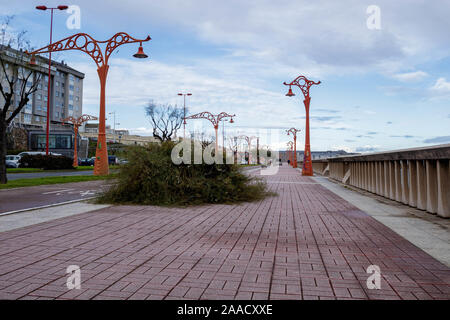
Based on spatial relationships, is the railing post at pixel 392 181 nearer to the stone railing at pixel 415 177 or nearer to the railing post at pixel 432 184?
the stone railing at pixel 415 177

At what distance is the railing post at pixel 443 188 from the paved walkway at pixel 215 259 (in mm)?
1437

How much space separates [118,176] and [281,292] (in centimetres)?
699

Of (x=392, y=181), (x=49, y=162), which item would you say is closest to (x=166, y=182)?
(x=392, y=181)

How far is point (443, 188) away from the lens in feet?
21.9

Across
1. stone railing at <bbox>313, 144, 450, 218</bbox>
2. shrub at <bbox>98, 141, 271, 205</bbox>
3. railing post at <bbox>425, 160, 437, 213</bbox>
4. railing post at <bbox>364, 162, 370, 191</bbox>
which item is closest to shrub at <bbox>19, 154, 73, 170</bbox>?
Answer: shrub at <bbox>98, 141, 271, 205</bbox>

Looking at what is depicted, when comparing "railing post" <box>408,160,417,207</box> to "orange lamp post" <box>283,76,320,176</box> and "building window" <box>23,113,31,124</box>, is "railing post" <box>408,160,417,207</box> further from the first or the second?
"building window" <box>23,113,31,124</box>

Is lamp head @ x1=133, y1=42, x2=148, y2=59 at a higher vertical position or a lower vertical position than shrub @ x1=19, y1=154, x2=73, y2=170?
higher

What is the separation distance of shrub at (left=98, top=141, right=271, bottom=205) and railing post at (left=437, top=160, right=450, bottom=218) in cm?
455

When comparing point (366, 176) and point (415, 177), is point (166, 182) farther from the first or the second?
point (366, 176)

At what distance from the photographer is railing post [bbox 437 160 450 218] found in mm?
6602

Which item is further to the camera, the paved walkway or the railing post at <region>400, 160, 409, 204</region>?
the railing post at <region>400, 160, 409, 204</region>

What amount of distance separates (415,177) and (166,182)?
19.1 ft

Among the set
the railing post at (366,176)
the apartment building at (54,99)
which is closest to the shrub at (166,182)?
the railing post at (366,176)

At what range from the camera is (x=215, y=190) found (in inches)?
363
